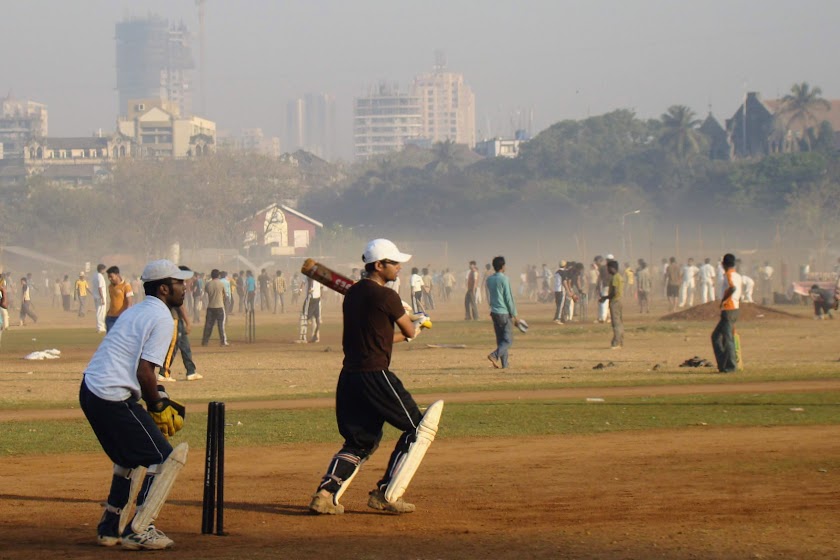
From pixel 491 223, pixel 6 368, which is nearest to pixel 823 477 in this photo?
pixel 6 368

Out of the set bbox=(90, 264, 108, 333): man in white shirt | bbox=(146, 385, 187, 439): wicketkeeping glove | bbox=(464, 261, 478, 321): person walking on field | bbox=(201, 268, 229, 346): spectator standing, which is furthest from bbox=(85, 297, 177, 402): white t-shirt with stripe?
bbox=(464, 261, 478, 321): person walking on field

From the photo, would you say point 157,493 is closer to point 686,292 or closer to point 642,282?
point 642,282

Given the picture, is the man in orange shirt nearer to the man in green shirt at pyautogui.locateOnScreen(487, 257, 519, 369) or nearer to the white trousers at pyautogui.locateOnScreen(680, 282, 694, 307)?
the man in green shirt at pyautogui.locateOnScreen(487, 257, 519, 369)

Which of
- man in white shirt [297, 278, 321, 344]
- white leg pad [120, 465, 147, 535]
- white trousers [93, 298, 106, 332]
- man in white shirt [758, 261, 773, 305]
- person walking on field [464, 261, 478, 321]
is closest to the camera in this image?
white leg pad [120, 465, 147, 535]

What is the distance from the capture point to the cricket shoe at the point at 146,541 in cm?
749

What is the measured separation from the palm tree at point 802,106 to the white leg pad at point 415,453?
119 m

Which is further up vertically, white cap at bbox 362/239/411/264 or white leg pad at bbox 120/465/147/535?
white cap at bbox 362/239/411/264

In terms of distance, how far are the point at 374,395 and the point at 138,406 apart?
1.58m

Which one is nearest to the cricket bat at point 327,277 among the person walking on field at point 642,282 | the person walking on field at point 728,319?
the person walking on field at point 728,319

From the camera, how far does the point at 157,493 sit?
24.5 feet

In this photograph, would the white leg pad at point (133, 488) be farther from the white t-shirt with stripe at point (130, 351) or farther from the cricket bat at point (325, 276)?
the cricket bat at point (325, 276)

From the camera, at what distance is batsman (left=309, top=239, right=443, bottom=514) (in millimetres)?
8336

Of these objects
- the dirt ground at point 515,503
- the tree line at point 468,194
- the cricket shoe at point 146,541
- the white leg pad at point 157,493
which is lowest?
the dirt ground at point 515,503

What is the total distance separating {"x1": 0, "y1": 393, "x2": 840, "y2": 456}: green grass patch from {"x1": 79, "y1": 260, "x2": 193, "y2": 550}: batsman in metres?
5.53
